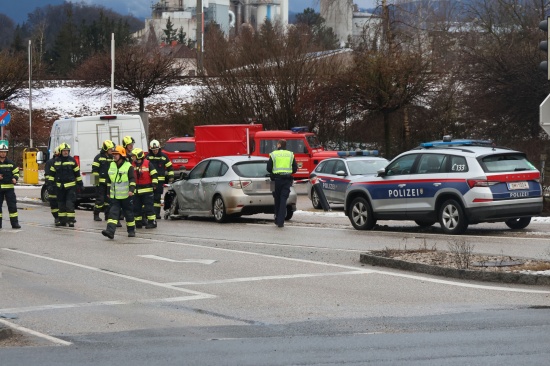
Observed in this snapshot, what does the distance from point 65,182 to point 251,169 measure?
415cm

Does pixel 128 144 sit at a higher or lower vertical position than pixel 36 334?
higher

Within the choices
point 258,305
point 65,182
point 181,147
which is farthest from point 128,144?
point 181,147

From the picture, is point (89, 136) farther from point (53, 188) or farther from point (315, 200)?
point (315, 200)

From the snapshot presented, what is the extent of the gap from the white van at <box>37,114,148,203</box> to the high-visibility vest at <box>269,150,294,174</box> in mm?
7651

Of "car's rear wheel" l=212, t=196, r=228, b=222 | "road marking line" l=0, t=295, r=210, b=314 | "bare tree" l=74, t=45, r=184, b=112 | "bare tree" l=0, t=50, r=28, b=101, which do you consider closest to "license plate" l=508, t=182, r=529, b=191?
"car's rear wheel" l=212, t=196, r=228, b=222

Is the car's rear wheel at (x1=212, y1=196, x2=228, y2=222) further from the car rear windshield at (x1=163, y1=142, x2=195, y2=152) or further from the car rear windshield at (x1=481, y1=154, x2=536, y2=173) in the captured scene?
the car rear windshield at (x1=163, y1=142, x2=195, y2=152)

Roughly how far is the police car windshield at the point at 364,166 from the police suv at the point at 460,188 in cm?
638

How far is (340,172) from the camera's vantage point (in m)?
27.1

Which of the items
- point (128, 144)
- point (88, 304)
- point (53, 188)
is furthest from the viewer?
point (53, 188)

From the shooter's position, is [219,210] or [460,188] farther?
[219,210]

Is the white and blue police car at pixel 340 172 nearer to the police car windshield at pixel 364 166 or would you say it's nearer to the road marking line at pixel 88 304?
the police car windshield at pixel 364 166

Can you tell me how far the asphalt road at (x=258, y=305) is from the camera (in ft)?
28.3

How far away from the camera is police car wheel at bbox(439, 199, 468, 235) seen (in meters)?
19.2

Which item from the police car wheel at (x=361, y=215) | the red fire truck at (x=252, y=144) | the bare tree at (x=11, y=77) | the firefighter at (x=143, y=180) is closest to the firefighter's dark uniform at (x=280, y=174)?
the police car wheel at (x=361, y=215)
